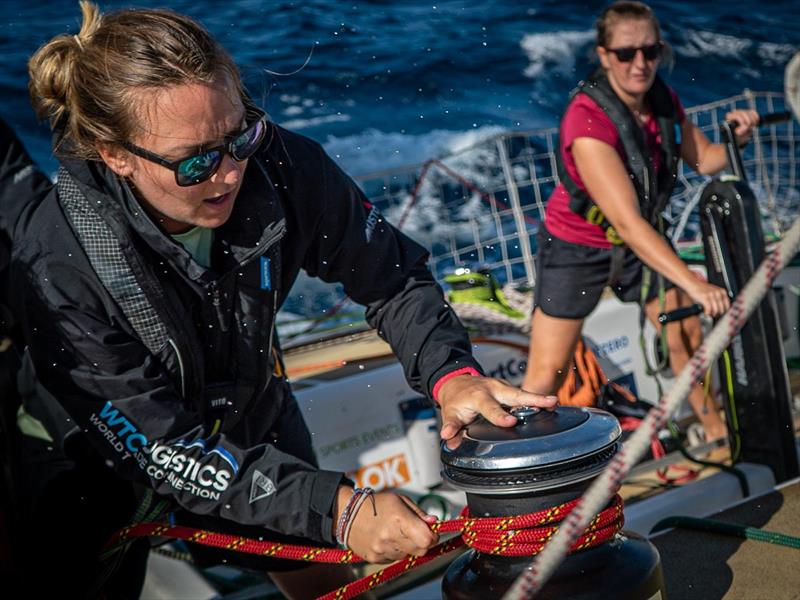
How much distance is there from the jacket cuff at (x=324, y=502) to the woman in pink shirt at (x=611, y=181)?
1.88 m

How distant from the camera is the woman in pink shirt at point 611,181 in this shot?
332 cm

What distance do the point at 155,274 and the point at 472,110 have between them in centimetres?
722

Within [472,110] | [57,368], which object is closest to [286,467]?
[57,368]

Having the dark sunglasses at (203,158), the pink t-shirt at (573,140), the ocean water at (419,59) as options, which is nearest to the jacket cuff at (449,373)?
the dark sunglasses at (203,158)

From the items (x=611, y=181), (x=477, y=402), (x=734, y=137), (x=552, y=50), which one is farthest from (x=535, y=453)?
(x=552, y=50)

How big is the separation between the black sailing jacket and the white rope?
58cm

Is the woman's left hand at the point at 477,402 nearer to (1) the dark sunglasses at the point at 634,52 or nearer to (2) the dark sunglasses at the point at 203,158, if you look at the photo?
(2) the dark sunglasses at the point at 203,158

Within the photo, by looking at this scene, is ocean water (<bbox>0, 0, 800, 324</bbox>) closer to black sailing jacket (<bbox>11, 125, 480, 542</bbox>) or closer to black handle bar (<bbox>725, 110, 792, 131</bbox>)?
black handle bar (<bbox>725, 110, 792, 131</bbox>)

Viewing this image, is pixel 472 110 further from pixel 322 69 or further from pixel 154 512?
pixel 154 512

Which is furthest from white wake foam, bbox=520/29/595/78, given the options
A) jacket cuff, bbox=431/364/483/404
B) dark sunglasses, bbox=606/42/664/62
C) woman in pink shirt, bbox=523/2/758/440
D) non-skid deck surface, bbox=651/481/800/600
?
jacket cuff, bbox=431/364/483/404

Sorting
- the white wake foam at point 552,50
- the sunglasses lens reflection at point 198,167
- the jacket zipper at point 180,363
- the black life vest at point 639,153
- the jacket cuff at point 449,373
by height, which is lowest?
the white wake foam at point 552,50

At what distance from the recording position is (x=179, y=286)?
1.85m

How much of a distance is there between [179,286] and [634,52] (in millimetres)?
2158

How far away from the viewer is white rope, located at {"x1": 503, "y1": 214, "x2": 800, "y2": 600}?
1099 millimetres
